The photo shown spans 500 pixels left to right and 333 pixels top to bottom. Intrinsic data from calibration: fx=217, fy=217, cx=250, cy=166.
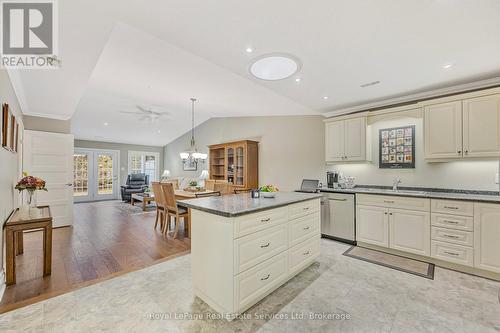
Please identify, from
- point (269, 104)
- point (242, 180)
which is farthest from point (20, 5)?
point (242, 180)

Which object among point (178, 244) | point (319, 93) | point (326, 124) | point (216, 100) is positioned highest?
point (216, 100)

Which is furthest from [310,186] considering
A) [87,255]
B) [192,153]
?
[87,255]

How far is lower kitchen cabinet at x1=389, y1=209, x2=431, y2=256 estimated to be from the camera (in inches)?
113

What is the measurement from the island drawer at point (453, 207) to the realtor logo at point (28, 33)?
14.4ft

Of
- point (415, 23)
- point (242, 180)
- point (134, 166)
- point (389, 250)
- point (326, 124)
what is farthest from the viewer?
point (134, 166)

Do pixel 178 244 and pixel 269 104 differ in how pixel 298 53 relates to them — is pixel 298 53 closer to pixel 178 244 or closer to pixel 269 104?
pixel 269 104

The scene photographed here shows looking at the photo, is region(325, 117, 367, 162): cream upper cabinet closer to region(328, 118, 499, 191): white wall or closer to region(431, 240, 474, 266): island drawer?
region(328, 118, 499, 191): white wall

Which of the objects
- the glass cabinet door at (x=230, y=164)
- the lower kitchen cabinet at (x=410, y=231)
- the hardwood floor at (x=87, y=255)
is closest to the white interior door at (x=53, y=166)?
the hardwood floor at (x=87, y=255)

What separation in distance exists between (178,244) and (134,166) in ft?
23.4

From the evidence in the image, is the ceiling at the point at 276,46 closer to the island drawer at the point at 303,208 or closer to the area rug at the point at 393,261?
the island drawer at the point at 303,208

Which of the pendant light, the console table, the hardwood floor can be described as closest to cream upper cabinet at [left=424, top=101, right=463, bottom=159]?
the hardwood floor

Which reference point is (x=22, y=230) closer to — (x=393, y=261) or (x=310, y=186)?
(x=310, y=186)

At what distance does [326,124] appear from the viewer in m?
4.24

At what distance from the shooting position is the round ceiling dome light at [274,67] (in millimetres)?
2469
